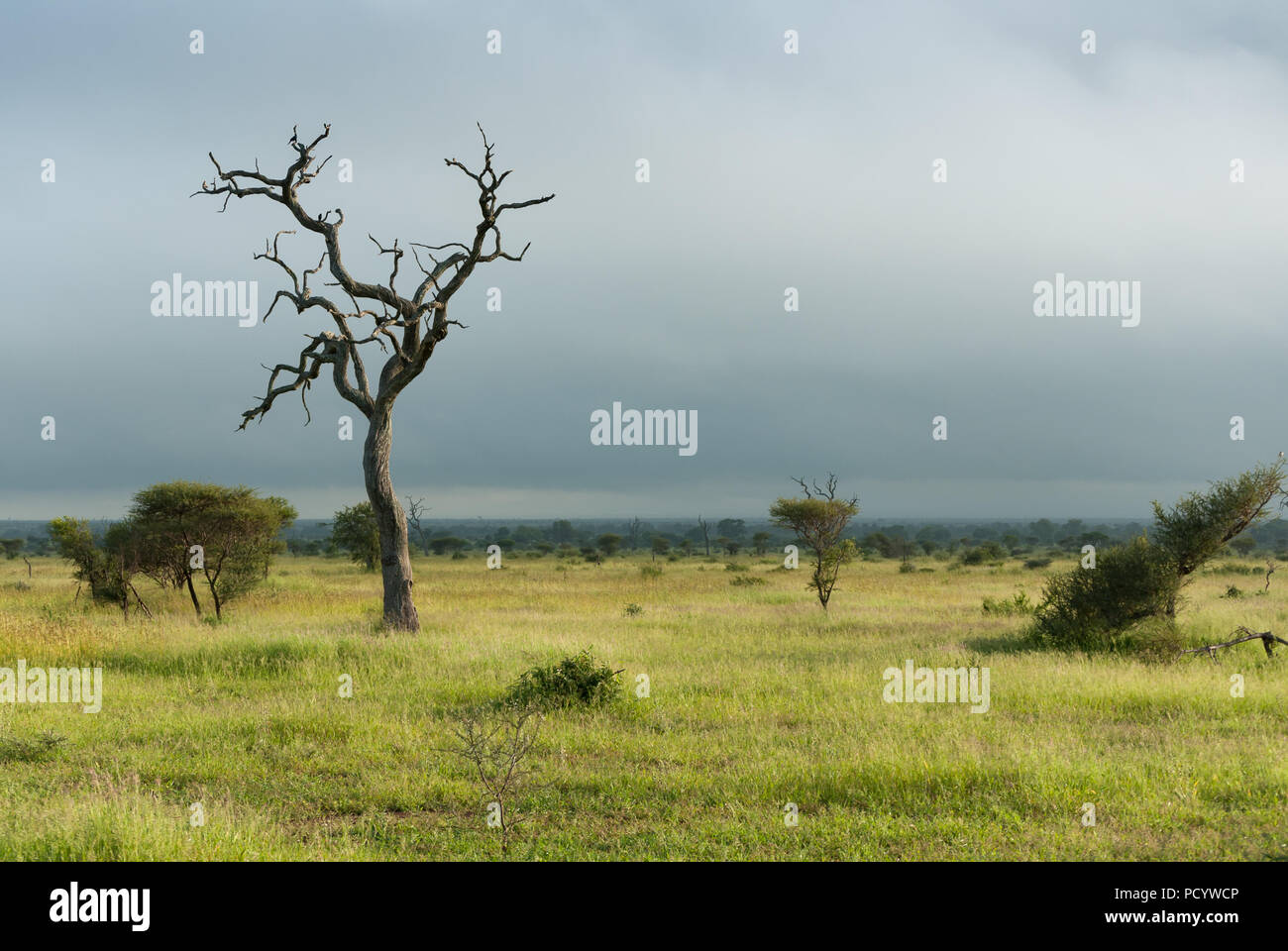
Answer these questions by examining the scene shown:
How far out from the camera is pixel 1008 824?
704 centimetres

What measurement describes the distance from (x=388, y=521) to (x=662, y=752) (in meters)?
11.8

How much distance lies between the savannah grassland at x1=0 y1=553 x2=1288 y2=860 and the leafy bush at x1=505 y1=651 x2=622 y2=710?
1.09 feet

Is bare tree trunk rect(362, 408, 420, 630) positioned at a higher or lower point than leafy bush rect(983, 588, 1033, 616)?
higher

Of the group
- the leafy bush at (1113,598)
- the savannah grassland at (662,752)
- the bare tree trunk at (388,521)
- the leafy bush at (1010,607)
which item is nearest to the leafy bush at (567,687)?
the savannah grassland at (662,752)

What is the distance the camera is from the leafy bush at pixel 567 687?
1162cm

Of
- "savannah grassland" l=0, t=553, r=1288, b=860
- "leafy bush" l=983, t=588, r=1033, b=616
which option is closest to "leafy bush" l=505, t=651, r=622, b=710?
"savannah grassland" l=0, t=553, r=1288, b=860

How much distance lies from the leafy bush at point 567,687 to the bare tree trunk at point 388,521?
7.58 meters

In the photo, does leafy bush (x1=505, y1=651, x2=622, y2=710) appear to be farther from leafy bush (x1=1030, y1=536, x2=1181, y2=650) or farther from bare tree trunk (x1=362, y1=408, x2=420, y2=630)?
leafy bush (x1=1030, y1=536, x2=1181, y2=650)

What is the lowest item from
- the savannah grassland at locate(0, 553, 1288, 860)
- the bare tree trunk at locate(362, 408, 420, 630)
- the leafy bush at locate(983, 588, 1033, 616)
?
the leafy bush at locate(983, 588, 1033, 616)

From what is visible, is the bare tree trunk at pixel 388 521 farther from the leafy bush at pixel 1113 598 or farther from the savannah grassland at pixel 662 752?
the leafy bush at pixel 1113 598

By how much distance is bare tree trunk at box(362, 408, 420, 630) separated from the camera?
753 inches

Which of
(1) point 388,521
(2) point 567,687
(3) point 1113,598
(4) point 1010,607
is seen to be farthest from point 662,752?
(4) point 1010,607
